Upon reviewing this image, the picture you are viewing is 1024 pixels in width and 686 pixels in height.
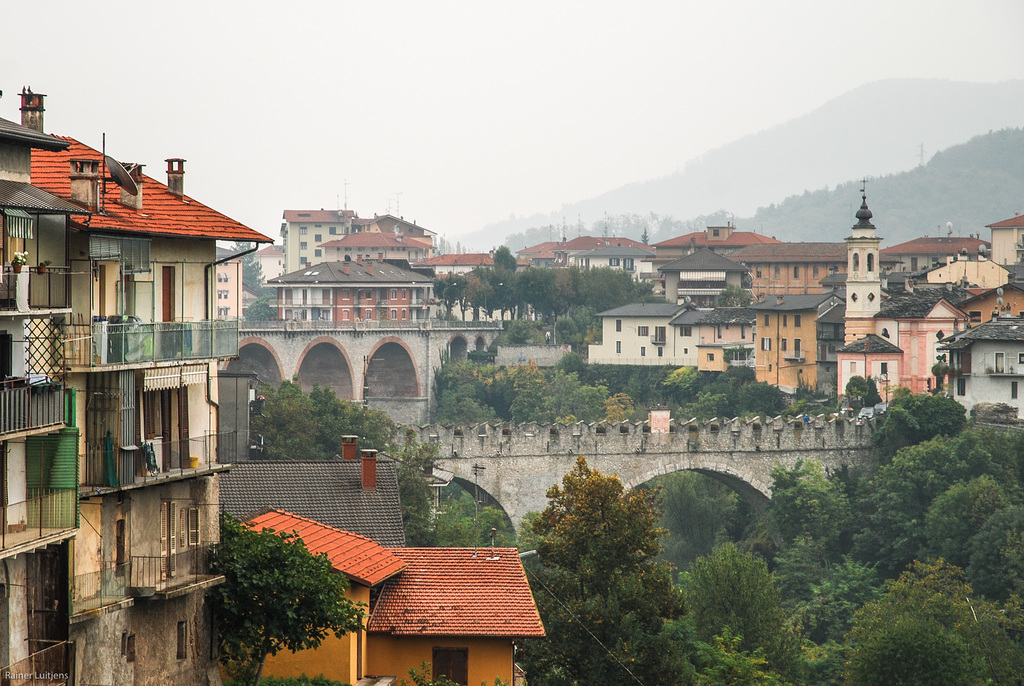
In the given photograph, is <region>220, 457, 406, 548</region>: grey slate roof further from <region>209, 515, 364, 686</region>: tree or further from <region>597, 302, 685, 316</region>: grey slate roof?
<region>597, 302, 685, 316</region>: grey slate roof

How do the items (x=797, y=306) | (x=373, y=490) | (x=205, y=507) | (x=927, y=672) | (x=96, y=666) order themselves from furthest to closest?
(x=797, y=306) → (x=927, y=672) → (x=373, y=490) → (x=205, y=507) → (x=96, y=666)

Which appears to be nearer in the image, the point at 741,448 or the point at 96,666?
the point at 96,666

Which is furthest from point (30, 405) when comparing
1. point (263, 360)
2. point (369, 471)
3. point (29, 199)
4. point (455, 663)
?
point (263, 360)

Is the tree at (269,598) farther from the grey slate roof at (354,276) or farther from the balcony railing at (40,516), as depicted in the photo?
the grey slate roof at (354,276)

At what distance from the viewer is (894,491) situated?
55.1 meters

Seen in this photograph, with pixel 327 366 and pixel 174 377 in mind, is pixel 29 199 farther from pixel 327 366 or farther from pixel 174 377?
pixel 327 366

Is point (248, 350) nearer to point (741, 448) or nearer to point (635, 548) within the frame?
point (741, 448)

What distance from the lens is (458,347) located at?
94.3 m

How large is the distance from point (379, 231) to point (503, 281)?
29977 mm

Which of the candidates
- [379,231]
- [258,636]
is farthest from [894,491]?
[379,231]

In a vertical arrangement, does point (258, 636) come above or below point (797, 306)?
below

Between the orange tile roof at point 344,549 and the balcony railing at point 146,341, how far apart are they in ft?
12.1

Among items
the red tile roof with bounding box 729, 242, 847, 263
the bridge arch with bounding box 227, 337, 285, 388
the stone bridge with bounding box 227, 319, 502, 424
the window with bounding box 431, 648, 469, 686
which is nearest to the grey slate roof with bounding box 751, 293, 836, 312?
the red tile roof with bounding box 729, 242, 847, 263

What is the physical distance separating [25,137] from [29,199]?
1.98 ft
